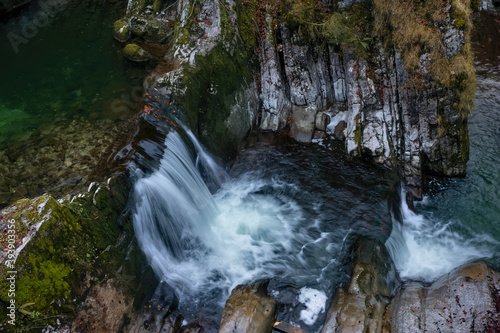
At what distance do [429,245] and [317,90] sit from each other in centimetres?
701

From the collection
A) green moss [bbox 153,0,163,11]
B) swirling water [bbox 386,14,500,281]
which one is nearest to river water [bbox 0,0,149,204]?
green moss [bbox 153,0,163,11]

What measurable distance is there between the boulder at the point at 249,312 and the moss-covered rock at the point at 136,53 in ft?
38.7

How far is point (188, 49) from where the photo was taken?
39.1 ft

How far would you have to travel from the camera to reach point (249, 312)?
798 centimetres

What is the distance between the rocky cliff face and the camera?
1088 cm

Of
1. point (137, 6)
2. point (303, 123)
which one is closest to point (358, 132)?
point (303, 123)

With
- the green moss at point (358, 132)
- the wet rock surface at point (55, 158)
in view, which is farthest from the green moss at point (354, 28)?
the wet rock surface at point (55, 158)

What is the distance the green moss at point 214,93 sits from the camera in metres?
11.0

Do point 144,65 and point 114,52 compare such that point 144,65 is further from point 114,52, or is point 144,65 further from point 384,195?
point 384,195

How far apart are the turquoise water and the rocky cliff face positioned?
4.05m

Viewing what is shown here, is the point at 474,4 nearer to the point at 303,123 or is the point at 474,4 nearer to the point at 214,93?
the point at 303,123

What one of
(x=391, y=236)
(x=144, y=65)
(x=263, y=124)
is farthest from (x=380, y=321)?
(x=144, y=65)

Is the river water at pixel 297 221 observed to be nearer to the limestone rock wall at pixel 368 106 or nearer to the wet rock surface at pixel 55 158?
the limestone rock wall at pixel 368 106

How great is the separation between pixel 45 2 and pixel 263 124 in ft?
58.2
